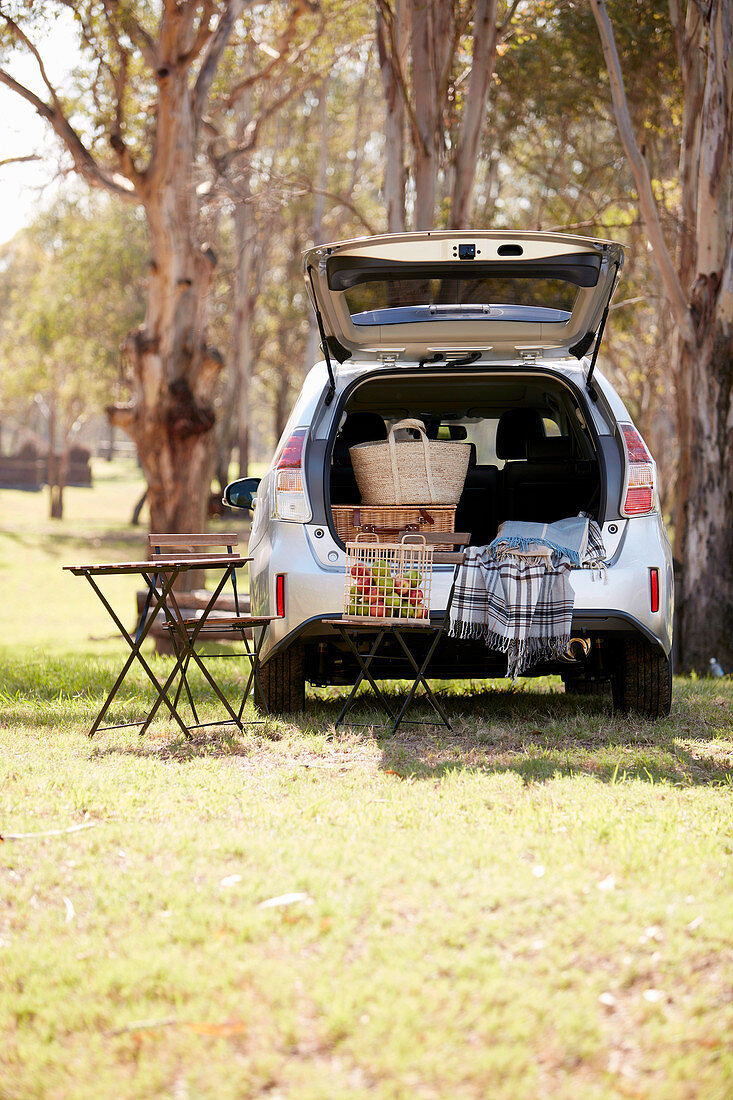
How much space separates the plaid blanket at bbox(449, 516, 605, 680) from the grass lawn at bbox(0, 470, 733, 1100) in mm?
453

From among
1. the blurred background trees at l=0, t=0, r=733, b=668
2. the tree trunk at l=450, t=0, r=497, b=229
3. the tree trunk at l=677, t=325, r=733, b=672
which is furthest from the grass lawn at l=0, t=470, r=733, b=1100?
the tree trunk at l=450, t=0, r=497, b=229

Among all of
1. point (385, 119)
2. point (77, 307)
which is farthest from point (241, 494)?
point (77, 307)

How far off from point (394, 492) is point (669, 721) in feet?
5.45

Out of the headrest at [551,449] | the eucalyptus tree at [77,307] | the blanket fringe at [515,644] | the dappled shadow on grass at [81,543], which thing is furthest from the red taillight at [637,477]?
the eucalyptus tree at [77,307]

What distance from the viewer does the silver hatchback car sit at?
15.9 ft

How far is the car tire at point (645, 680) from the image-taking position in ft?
16.9

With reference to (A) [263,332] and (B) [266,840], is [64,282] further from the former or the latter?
(B) [266,840]

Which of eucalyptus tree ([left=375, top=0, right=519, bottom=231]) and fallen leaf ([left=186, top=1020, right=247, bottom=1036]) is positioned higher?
eucalyptus tree ([left=375, top=0, right=519, bottom=231])

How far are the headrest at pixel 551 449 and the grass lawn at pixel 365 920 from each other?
1847 mm

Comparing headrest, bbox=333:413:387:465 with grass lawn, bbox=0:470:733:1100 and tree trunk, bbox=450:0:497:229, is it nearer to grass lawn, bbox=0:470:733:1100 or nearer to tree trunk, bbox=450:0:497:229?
grass lawn, bbox=0:470:733:1100

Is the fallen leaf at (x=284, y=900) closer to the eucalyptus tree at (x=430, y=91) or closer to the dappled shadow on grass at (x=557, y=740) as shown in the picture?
the dappled shadow on grass at (x=557, y=740)

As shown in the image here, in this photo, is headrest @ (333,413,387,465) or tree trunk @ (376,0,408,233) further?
tree trunk @ (376,0,408,233)

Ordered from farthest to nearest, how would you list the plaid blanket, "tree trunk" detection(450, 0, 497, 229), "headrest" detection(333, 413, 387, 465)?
"tree trunk" detection(450, 0, 497, 229) < "headrest" detection(333, 413, 387, 465) < the plaid blanket

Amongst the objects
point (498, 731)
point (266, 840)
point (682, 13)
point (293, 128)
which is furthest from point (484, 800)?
point (293, 128)
